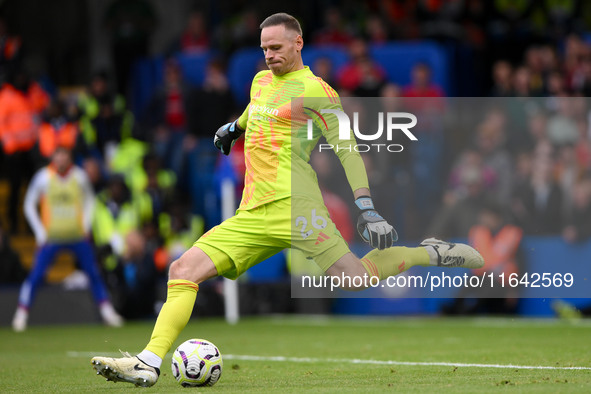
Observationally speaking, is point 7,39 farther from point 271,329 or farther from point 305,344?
point 305,344

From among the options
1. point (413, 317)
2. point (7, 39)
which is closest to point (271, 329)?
point (413, 317)

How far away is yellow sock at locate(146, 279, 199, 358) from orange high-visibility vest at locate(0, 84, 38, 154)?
1077 centimetres

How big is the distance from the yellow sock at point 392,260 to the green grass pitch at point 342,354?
0.73m

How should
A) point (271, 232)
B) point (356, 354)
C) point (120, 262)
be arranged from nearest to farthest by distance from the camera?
1. point (271, 232)
2. point (356, 354)
3. point (120, 262)

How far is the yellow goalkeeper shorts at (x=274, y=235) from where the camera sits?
7.66 meters

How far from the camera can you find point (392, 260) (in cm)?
799

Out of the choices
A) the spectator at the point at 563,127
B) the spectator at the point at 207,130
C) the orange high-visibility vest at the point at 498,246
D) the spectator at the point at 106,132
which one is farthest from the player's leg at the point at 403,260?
the spectator at the point at 106,132

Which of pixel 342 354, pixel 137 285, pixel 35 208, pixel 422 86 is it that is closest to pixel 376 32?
pixel 422 86

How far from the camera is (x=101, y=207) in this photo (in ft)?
56.4

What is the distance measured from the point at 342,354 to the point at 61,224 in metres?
6.33

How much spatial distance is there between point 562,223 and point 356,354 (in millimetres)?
5293

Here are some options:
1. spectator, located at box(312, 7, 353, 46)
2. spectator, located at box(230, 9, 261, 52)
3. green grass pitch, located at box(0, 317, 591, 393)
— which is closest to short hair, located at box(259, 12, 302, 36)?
green grass pitch, located at box(0, 317, 591, 393)

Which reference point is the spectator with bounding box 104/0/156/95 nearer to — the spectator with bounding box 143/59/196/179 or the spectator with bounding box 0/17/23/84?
the spectator with bounding box 143/59/196/179

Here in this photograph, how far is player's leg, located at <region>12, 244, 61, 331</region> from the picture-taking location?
14.8m
